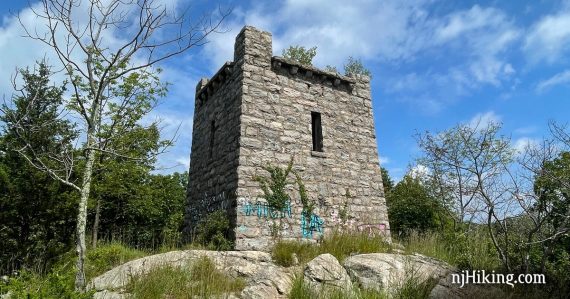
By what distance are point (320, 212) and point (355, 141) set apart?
2.33 metres

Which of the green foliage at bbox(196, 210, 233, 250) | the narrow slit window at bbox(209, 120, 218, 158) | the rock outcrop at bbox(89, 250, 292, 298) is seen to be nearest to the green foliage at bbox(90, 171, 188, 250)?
the narrow slit window at bbox(209, 120, 218, 158)

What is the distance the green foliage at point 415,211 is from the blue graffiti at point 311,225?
932cm

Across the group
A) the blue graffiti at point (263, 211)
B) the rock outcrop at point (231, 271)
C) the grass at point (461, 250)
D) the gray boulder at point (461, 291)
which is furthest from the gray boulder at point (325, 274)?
the grass at point (461, 250)

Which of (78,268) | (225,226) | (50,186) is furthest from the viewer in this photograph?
(50,186)

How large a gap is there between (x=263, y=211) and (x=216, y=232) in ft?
3.41

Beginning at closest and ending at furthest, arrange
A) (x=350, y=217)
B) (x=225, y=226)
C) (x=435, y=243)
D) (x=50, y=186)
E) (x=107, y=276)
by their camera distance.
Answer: (x=107, y=276)
(x=225, y=226)
(x=435, y=243)
(x=350, y=217)
(x=50, y=186)

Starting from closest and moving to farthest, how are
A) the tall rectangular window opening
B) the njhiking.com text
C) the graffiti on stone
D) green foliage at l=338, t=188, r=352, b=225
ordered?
the njhiking.com text < green foliage at l=338, t=188, r=352, b=225 < the graffiti on stone < the tall rectangular window opening

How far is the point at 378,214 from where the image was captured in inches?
374

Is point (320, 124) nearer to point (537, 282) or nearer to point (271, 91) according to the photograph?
point (271, 91)

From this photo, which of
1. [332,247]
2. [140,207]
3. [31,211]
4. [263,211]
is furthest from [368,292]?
[140,207]

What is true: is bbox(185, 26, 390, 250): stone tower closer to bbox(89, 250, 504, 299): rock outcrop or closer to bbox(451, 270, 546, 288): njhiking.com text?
bbox(89, 250, 504, 299): rock outcrop

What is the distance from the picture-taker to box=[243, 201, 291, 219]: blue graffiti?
25.7 ft

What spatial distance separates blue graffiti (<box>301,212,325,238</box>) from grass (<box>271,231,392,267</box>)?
0.27m

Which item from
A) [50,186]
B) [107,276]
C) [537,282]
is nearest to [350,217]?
[537,282]
